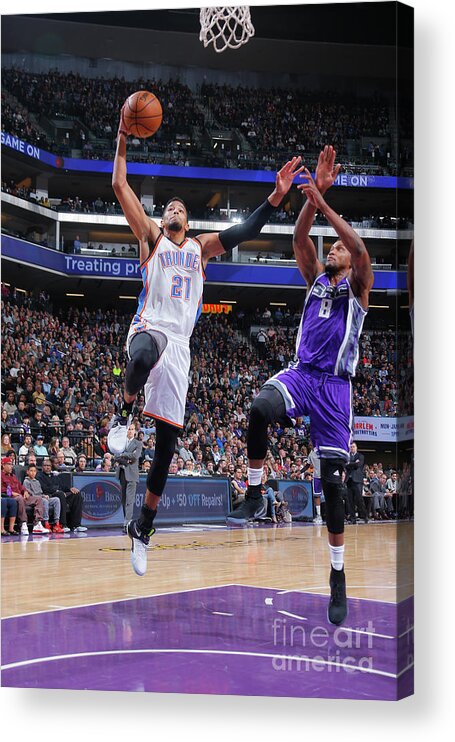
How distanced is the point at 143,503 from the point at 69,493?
78cm

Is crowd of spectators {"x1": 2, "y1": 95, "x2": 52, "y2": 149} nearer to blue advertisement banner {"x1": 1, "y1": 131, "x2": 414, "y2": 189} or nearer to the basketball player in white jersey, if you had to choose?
blue advertisement banner {"x1": 1, "y1": 131, "x2": 414, "y2": 189}

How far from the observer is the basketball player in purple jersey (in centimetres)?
656

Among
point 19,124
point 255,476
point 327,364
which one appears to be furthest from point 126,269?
point 255,476

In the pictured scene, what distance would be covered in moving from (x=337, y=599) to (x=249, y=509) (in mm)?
862

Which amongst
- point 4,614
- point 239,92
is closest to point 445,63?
point 239,92

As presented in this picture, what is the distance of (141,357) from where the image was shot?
704 centimetres

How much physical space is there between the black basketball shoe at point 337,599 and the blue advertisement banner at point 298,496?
0.43m

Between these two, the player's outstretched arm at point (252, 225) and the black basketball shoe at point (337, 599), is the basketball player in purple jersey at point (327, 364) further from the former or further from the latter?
the player's outstretched arm at point (252, 225)

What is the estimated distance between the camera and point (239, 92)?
22.5 ft

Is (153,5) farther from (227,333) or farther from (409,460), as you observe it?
(409,460)

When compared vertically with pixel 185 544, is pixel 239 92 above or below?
above

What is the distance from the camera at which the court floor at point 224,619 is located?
6.32 m

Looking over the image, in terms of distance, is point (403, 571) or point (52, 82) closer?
point (403, 571)

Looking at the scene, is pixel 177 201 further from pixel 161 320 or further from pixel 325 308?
pixel 325 308
